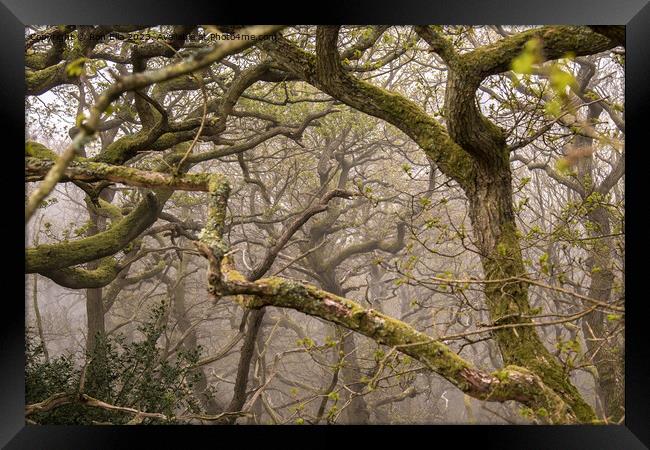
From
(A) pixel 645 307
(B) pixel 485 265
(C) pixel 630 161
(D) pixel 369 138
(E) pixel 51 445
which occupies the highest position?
(D) pixel 369 138

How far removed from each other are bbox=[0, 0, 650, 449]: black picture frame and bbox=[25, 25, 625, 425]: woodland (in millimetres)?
115


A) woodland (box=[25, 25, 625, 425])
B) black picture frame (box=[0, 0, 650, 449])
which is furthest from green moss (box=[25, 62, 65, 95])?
black picture frame (box=[0, 0, 650, 449])

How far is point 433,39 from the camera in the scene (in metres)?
2.62

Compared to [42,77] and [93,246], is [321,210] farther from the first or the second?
[42,77]

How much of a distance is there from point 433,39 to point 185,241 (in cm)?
333

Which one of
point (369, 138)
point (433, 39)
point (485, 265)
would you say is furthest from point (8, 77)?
point (369, 138)

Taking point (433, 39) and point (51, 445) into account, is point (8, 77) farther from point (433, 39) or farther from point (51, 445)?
point (433, 39)

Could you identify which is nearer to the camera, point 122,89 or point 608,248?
point 122,89
